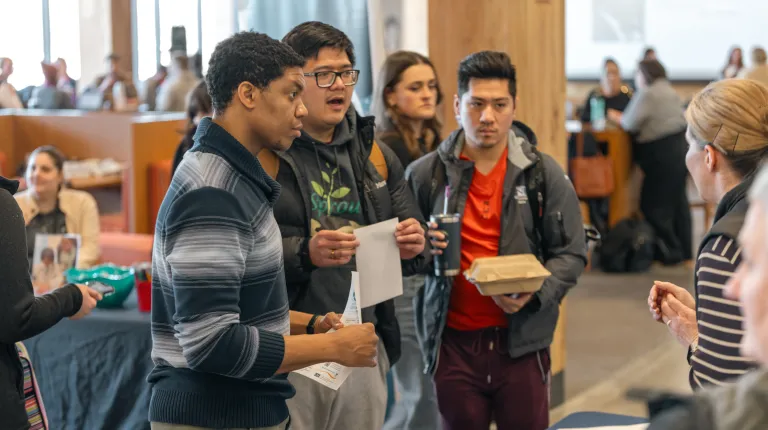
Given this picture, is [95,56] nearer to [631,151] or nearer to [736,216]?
[631,151]

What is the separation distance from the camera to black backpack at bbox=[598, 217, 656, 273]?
25.4ft

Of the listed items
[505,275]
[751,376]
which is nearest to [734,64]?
[505,275]

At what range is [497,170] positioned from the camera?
9.79 ft

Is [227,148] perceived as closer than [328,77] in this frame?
Yes

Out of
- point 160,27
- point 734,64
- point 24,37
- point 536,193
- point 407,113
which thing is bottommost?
point 536,193

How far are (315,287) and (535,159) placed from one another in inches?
32.4

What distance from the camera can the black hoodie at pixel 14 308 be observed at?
2217 mm

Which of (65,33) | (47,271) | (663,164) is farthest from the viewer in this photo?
(65,33)

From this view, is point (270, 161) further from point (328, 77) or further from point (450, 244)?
point (450, 244)

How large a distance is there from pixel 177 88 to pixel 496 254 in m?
7.05

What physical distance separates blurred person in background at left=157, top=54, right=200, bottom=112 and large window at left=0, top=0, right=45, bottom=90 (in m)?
6.44

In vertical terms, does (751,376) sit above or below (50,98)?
below

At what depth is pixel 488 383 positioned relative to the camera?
292cm

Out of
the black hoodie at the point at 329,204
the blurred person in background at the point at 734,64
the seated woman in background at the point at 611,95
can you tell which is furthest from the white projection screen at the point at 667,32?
the black hoodie at the point at 329,204
